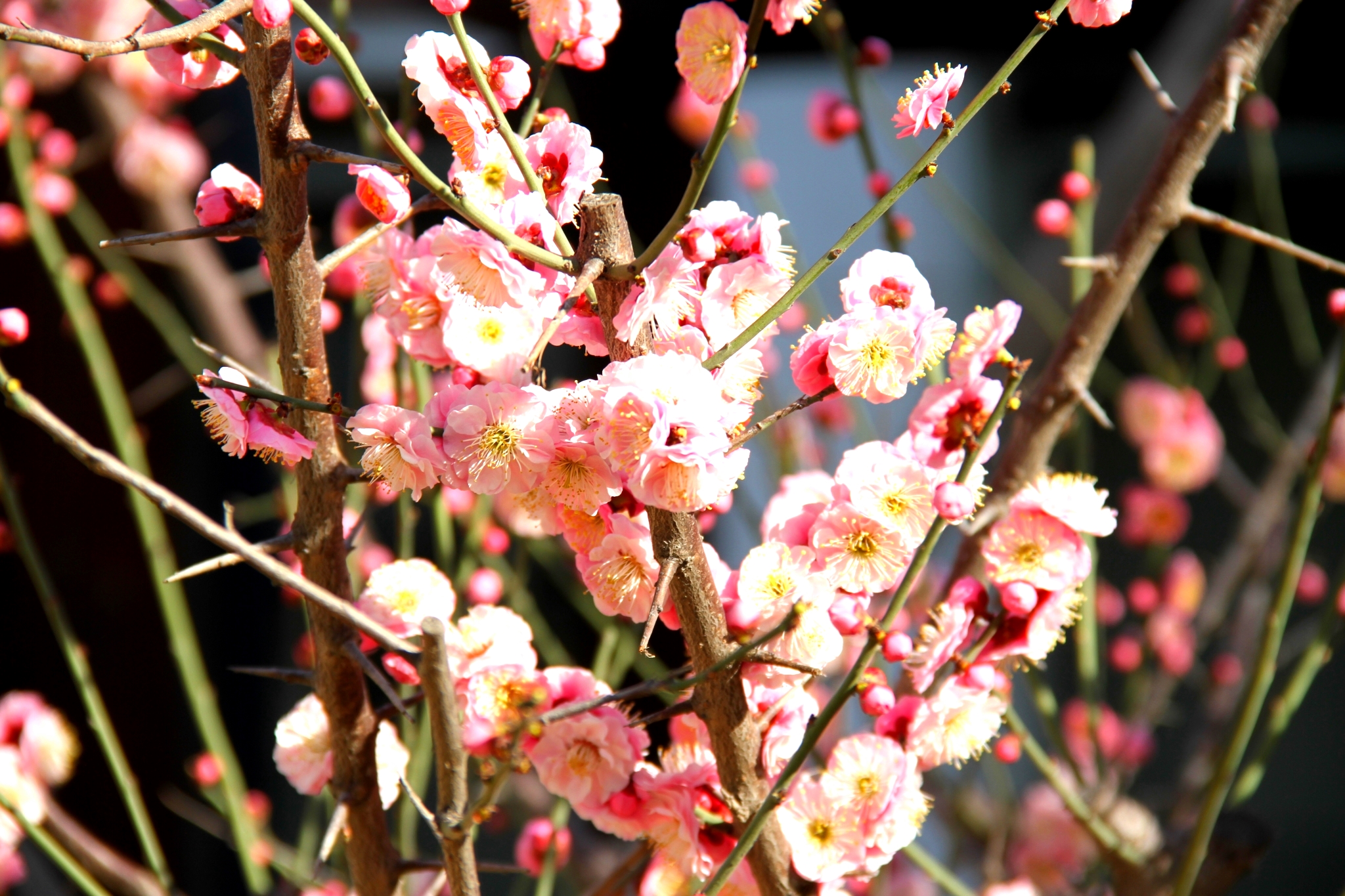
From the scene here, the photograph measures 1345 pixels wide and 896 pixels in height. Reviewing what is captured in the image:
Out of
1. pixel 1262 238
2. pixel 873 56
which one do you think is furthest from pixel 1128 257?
pixel 873 56

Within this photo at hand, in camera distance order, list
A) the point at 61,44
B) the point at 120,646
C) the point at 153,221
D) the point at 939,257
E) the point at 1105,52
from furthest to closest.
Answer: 1. the point at 939,257
2. the point at 1105,52
3. the point at 120,646
4. the point at 153,221
5. the point at 61,44

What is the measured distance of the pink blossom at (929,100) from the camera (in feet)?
1.82

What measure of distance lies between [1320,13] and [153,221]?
7.53 ft

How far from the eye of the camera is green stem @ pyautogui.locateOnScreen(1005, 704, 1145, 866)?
2.61 feet

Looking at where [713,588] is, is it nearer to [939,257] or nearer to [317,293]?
[317,293]

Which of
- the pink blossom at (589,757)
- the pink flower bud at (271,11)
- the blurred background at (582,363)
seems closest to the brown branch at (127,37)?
the pink flower bud at (271,11)

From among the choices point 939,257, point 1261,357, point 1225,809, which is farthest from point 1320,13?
point 1225,809

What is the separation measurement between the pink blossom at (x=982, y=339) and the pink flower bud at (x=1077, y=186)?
323 millimetres

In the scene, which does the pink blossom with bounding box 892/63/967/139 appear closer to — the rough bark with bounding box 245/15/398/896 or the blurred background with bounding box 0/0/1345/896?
the rough bark with bounding box 245/15/398/896

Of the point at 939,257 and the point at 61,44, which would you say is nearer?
the point at 61,44

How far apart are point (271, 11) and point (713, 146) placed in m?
0.22

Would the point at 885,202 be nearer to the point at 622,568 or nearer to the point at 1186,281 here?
the point at 622,568

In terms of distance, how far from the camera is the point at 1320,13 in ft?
7.51

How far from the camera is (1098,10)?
1.92 ft
